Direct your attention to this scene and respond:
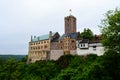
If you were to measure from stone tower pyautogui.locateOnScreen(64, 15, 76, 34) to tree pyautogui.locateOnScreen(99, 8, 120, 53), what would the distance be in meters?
65.4

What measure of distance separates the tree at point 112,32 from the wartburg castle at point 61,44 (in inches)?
1161

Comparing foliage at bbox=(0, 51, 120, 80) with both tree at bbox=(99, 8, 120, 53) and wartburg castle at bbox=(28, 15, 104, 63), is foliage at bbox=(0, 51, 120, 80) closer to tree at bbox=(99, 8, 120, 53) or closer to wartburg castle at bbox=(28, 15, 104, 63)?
tree at bbox=(99, 8, 120, 53)

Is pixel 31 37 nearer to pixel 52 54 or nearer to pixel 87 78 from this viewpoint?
pixel 52 54

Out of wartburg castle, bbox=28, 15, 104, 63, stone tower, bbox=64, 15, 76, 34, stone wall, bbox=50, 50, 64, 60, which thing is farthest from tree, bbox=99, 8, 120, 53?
stone tower, bbox=64, 15, 76, 34

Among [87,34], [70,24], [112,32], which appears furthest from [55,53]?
[112,32]

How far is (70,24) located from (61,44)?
15.8 meters

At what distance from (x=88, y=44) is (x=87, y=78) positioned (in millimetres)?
45086

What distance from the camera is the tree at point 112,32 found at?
162 ft

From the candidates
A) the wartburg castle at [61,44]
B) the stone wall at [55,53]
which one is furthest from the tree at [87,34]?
the stone wall at [55,53]

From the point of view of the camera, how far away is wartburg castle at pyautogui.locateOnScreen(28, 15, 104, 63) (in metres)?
87.2

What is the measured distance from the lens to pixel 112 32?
50.9 m

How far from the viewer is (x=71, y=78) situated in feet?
138

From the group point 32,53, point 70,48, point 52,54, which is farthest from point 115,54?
point 32,53

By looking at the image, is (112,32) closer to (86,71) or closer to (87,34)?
(86,71)
